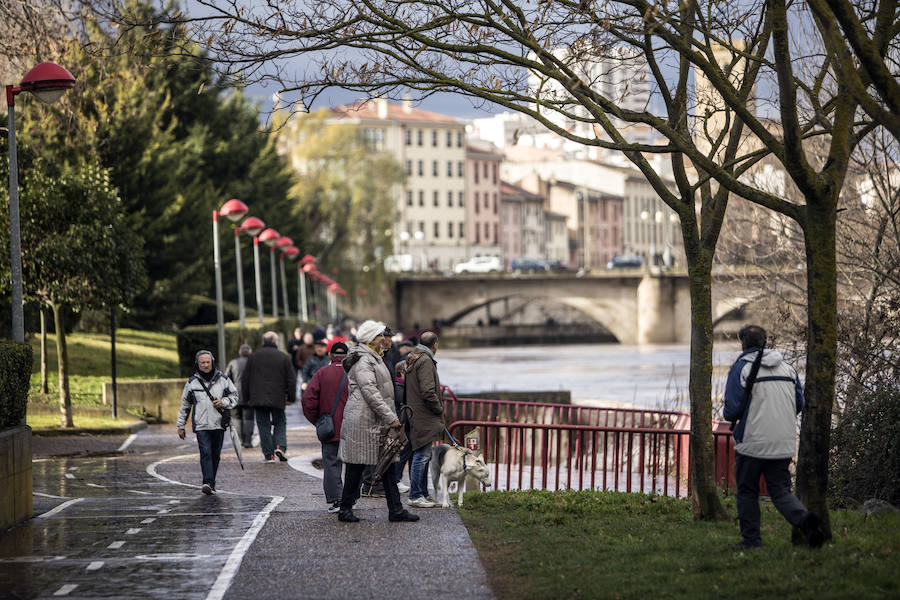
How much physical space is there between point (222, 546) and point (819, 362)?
450cm

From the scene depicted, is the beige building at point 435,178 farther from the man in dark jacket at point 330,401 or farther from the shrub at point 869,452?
the man in dark jacket at point 330,401

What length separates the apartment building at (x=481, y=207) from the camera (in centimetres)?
15400

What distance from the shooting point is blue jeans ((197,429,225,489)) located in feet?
46.3

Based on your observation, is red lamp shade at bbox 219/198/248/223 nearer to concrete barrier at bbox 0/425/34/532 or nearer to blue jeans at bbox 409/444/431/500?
concrete barrier at bbox 0/425/34/532

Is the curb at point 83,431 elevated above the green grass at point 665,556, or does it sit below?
below

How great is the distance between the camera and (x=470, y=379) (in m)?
61.4

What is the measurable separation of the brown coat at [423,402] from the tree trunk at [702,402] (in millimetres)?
2395

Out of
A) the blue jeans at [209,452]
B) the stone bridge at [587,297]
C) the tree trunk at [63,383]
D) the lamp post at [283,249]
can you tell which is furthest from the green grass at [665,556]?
the stone bridge at [587,297]

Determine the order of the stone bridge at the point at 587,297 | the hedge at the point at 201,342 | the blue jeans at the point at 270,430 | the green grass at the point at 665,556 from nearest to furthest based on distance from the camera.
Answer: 1. the green grass at the point at 665,556
2. the blue jeans at the point at 270,430
3. the hedge at the point at 201,342
4. the stone bridge at the point at 587,297

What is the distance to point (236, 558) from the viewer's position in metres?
9.60

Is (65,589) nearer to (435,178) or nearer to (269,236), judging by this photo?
(269,236)

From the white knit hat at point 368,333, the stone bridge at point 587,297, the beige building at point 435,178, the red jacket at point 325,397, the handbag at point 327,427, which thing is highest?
the beige building at point 435,178

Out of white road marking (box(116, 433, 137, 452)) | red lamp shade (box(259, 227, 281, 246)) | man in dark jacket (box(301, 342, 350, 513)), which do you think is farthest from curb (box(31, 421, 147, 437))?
red lamp shade (box(259, 227, 281, 246))

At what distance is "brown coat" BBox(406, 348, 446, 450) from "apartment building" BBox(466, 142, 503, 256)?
140 m
